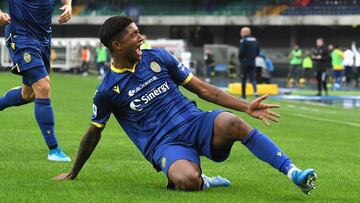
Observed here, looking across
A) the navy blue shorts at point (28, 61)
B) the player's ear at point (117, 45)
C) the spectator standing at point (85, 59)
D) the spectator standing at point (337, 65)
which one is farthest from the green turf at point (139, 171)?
the spectator standing at point (85, 59)

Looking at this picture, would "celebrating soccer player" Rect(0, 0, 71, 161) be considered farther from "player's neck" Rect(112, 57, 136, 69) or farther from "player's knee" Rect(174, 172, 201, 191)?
"player's knee" Rect(174, 172, 201, 191)

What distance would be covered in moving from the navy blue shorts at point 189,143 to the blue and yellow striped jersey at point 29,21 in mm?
2439

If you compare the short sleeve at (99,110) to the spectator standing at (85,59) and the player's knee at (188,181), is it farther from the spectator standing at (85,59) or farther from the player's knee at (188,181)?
the spectator standing at (85,59)

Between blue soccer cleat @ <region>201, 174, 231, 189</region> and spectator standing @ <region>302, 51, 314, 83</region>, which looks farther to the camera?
spectator standing @ <region>302, 51, 314, 83</region>

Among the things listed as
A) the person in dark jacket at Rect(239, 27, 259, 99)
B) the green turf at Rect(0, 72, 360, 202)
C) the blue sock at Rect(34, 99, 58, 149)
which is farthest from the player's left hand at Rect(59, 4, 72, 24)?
the person in dark jacket at Rect(239, 27, 259, 99)

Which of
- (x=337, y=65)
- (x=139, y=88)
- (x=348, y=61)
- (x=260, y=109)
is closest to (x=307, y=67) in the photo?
(x=348, y=61)

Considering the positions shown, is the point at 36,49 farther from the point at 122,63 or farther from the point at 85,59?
A: the point at 85,59

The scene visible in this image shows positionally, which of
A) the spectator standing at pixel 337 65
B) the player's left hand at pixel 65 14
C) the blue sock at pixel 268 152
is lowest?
the spectator standing at pixel 337 65

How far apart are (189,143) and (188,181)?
0.41 metres

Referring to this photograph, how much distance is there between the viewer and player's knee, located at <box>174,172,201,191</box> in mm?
5964

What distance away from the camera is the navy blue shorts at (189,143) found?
612cm

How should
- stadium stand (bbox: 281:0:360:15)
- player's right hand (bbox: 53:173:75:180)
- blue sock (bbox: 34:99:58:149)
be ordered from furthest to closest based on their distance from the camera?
stadium stand (bbox: 281:0:360:15) → blue sock (bbox: 34:99:58:149) → player's right hand (bbox: 53:173:75:180)

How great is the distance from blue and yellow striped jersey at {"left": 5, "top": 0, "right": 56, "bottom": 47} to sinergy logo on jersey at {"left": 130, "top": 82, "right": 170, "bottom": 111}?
7.05 ft

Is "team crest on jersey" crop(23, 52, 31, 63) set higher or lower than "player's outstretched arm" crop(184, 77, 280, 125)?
lower
